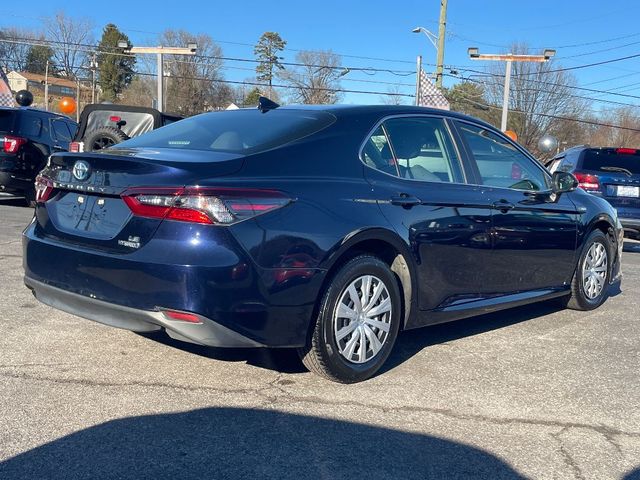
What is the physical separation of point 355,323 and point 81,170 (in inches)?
70.0

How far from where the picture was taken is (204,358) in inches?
164

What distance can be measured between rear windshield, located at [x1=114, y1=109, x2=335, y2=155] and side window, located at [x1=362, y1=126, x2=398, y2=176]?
0.93ft

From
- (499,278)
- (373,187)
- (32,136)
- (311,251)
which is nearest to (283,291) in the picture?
(311,251)

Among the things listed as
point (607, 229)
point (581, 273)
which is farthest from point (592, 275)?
point (607, 229)

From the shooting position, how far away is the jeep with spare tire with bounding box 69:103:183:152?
10078mm

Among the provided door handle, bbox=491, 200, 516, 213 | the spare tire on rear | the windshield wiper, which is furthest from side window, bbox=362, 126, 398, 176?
the windshield wiper

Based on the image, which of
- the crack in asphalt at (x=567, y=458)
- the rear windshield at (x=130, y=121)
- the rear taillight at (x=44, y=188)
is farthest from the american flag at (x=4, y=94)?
the crack in asphalt at (x=567, y=458)

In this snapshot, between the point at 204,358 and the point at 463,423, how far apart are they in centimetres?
168

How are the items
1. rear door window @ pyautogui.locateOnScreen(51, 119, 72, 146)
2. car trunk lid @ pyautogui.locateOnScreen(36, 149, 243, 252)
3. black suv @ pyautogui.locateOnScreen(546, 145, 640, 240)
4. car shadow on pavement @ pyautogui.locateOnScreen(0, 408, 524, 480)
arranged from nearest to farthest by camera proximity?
1. car shadow on pavement @ pyautogui.locateOnScreen(0, 408, 524, 480)
2. car trunk lid @ pyautogui.locateOnScreen(36, 149, 243, 252)
3. black suv @ pyautogui.locateOnScreen(546, 145, 640, 240)
4. rear door window @ pyautogui.locateOnScreen(51, 119, 72, 146)

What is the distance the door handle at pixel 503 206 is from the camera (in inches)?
184

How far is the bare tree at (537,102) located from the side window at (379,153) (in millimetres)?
43843

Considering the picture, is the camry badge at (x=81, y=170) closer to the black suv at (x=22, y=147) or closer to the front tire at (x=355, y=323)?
the front tire at (x=355, y=323)

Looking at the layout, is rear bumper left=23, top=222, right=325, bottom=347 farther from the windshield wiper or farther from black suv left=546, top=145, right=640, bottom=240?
the windshield wiper

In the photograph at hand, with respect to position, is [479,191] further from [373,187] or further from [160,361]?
[160,361]
